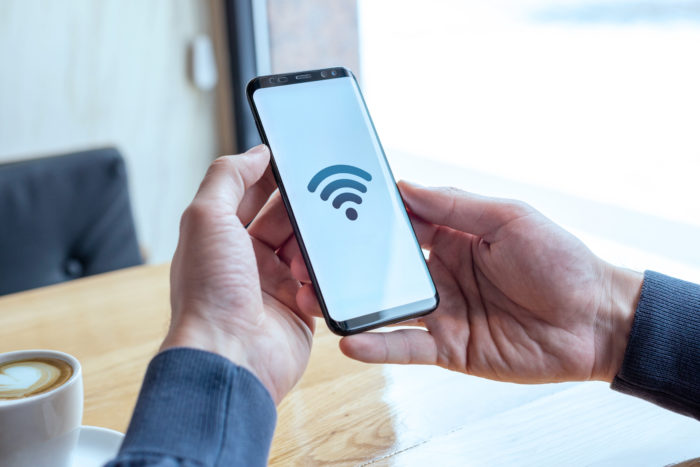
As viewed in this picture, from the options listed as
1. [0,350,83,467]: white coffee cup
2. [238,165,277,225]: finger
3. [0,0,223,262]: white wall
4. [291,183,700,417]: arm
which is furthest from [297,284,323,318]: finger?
[0,0,223,262]: white wall

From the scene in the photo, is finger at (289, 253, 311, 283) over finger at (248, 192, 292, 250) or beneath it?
beneath

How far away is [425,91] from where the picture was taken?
6.64 ft

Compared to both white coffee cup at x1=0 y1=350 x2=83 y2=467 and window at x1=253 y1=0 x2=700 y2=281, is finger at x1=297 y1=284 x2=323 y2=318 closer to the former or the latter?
white coffee cup at x1=0 y1=350 x2=83 y2=467

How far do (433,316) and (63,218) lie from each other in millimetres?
778

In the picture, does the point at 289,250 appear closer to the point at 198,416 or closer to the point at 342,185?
the point at 342,185

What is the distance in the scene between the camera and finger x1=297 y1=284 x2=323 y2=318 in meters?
0.63

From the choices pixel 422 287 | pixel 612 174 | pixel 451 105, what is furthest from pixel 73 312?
pixel 451 105

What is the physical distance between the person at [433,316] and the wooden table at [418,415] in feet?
0.08

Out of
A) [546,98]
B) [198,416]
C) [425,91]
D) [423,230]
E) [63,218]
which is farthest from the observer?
[425,91]

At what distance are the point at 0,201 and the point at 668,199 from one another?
1326 millimetres

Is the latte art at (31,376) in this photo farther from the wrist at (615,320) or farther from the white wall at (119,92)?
the white wall at (119,92)

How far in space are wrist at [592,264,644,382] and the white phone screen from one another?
0.56 feet

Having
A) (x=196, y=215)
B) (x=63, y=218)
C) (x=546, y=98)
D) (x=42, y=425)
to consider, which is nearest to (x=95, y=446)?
(x=42, y=425)

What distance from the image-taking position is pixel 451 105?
77.4 inches
